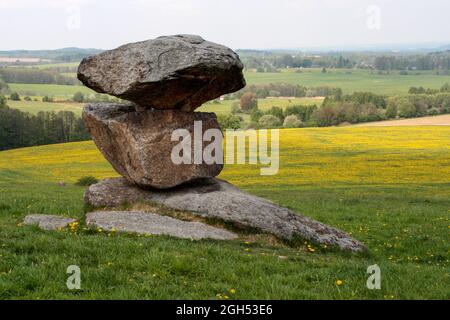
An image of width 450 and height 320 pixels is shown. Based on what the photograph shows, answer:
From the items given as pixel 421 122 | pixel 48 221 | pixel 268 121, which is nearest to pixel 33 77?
pixel 268 121

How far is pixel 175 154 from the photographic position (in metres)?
20.4

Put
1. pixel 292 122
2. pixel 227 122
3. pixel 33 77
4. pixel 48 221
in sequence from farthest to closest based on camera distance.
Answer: pixel 33 77
pixel 292 122
pixel 227 122
pixel 48 221

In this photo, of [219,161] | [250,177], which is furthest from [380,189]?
[219,161]

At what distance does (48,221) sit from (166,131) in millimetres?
5116

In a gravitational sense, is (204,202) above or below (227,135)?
above

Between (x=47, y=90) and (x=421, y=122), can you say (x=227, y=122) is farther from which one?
(x=47, y=90)

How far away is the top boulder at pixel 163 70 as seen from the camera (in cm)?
1912

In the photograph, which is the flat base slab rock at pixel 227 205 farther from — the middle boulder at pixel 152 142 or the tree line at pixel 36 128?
the tree line at pixel 36 128

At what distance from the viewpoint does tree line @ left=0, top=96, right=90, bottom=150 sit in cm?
9838

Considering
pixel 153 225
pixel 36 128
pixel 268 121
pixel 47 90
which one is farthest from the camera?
pixel 47 90

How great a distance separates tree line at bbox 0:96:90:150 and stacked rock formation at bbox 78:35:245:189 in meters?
83.2

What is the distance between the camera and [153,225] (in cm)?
1747

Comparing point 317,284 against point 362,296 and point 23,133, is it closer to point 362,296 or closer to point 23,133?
point 362,296
